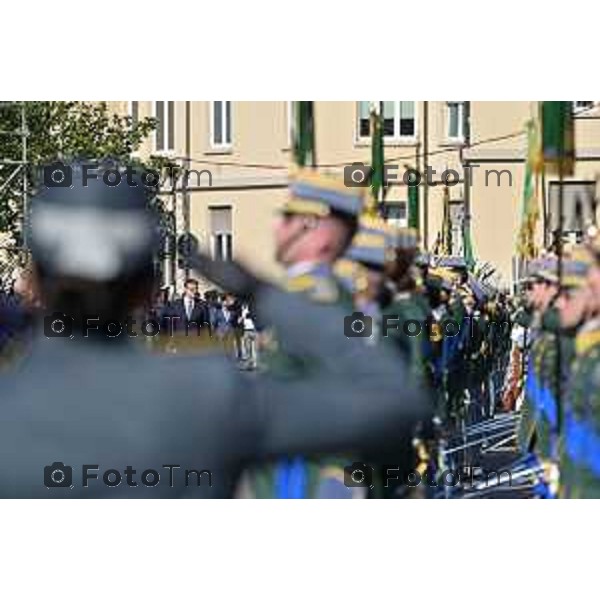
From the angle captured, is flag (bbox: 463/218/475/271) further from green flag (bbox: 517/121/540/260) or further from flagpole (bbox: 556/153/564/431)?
flagpole (bbox: 556/153/564/431)

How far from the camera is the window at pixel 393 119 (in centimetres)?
690

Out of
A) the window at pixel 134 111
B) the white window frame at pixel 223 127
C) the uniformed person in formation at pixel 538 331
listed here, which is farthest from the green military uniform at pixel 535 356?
the window at pixel 134 111

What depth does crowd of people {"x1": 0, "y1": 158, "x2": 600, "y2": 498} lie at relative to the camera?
21.5ft

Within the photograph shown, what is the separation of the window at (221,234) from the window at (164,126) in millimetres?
275

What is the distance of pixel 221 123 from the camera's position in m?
7.00

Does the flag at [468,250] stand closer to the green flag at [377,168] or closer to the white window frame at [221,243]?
the green flag at [377,168]

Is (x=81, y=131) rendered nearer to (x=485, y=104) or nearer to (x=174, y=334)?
(x=174, y=334)

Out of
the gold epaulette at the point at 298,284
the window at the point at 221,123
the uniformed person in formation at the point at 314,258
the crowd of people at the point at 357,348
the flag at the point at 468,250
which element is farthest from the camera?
the flag at the point at 468,250

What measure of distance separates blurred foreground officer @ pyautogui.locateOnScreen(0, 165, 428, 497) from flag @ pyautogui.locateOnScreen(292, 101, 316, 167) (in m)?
0.44

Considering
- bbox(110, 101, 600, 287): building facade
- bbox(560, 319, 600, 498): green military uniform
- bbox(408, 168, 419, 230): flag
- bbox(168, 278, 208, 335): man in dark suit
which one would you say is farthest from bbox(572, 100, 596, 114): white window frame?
bbox(168, 278, 208, 335): man in dark suit

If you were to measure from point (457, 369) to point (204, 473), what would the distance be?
1115 mm

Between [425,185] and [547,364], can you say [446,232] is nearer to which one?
[425,185]

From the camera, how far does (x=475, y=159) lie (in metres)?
7.12
